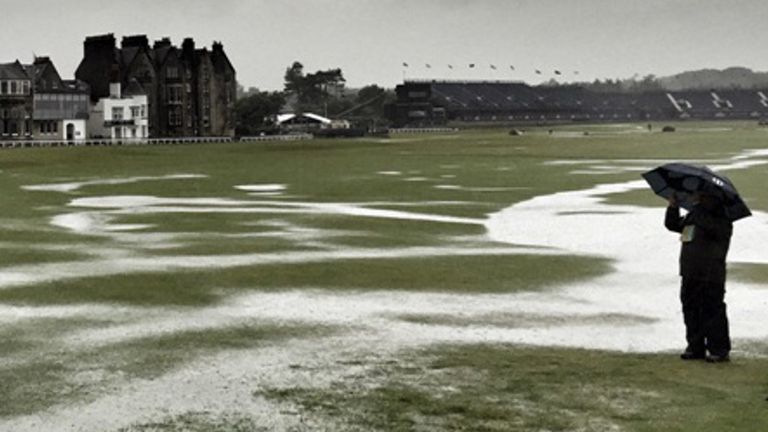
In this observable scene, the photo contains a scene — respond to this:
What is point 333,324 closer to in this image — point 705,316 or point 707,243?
point 705,316

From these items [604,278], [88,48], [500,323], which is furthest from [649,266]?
[88,48]

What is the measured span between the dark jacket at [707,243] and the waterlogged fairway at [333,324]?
136 cm

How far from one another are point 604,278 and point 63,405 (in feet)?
47.1

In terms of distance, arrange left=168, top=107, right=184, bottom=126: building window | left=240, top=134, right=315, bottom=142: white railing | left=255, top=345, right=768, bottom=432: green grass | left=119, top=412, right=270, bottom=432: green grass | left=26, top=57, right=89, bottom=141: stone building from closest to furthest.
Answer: left=119, top=412, right=270, bottom=432: green grass → left=255, top=345, right=768, bottom=432: green grass → left=26, top=57, right=89, bottom=141: stone building → left=240, top=134, right=315, bottom=142: white railing → left=168, top=107, right=184, bottom=126: building window

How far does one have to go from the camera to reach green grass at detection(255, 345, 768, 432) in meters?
12.2

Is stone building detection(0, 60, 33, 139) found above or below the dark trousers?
above

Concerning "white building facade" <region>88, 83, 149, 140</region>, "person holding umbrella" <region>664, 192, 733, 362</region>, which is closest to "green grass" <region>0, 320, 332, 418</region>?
"person holding umbrella" <region>664, 192, 733, 362</region>

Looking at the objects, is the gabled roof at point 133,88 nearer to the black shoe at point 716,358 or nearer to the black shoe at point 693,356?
the black shoe at point 693,356

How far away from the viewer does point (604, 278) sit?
2419 centimetres

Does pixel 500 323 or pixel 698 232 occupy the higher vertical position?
pixel 698 232

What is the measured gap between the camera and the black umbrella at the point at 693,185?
47.9 ft

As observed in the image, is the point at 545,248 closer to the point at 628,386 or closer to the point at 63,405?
the point at 628,386

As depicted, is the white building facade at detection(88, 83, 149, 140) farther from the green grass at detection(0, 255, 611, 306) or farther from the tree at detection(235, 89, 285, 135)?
the green grass at detection(0, 255, 611, 306)

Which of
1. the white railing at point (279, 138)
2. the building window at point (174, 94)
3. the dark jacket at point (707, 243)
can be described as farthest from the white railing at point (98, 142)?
the dark jacket at point (707, 243)
